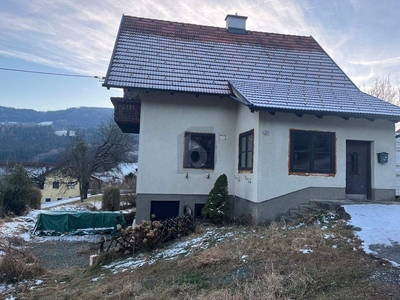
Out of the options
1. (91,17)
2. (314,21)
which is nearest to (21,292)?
(91,17)

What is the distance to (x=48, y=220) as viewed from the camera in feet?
51.0

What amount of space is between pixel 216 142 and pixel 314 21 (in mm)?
7194

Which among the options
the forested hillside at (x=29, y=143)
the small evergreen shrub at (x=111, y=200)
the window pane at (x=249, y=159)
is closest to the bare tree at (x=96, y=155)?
the small evergreen shrub at (x=111, y=200)

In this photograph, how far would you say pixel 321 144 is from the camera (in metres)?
9.75

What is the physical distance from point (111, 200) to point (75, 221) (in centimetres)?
607

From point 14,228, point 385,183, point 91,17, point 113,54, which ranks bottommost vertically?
point 14,228

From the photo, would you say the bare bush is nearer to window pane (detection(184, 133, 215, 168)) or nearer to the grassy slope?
the grassy slope

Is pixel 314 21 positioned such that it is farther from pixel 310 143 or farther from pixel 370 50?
pixel 310 143

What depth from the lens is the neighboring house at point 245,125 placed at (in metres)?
9.45

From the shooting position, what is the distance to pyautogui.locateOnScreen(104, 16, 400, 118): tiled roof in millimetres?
10211

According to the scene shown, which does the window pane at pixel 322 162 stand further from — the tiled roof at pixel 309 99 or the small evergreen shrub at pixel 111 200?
the small evergreen shrub at pixel 111 200

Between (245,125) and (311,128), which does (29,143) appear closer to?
(245,125)

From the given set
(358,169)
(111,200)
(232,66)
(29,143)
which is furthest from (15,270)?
(29,143)

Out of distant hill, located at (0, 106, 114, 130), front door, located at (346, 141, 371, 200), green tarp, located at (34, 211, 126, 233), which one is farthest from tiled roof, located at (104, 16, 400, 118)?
distant hill, located at (0, 106, 114, 130)
